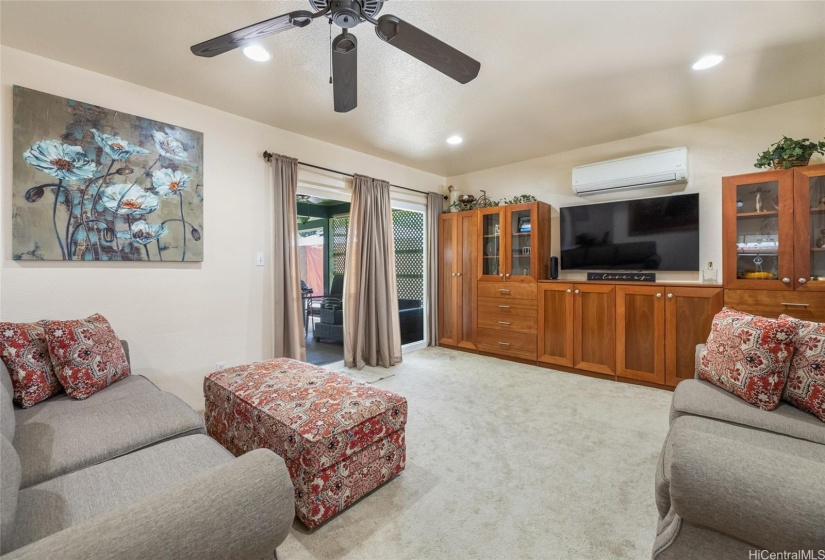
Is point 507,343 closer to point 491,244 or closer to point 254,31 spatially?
point 491,244

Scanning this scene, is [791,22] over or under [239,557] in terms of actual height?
over

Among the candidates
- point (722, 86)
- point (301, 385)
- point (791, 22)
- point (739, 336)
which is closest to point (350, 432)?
point (301, 385)

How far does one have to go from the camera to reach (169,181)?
264 cm

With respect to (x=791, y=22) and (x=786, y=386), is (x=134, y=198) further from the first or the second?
(x=791, y=22)

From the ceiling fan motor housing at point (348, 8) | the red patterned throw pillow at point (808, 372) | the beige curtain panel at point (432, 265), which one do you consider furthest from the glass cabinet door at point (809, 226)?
the beige curtain panel at point (432, 265)

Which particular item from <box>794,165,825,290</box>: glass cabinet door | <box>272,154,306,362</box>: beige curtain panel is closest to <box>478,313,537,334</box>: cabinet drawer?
<box>794,165,825,290</box>: glass cabinet door

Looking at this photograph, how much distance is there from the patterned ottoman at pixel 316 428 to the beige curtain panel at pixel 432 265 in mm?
2860

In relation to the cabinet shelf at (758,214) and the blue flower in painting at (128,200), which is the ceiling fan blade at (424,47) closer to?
the blue flower in painting at (128,200)

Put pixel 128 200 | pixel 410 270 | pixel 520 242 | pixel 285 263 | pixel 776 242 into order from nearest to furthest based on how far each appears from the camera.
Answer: pixel 128 200, pixel 776 242, pixel 285 263, pixel 520 242, pixel 410 270

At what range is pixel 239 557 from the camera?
80cm

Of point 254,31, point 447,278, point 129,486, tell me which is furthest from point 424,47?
point 447,278

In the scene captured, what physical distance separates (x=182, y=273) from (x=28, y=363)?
3.66ft

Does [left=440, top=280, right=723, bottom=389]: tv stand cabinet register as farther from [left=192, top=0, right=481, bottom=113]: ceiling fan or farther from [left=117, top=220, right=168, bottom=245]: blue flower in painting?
[left=117, top=220, right=168, bottom=245]: blue flower in painting

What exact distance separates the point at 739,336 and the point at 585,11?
1.79m
